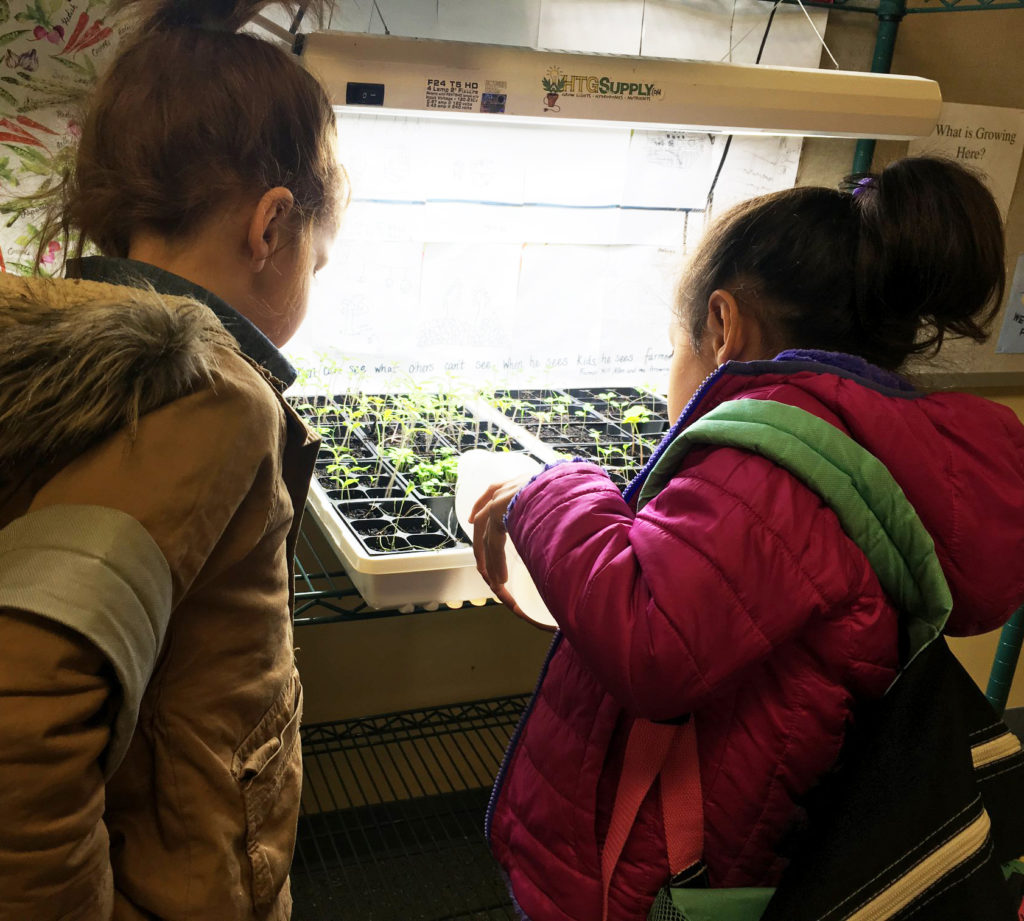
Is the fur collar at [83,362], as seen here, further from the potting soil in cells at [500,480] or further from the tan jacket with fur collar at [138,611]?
the potting soil in cells at [500,480]

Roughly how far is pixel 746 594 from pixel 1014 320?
2027 millimetres

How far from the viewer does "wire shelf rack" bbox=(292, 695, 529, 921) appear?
6.33 feet

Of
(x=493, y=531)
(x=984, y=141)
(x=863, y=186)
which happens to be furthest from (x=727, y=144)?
(x=493, y=531)

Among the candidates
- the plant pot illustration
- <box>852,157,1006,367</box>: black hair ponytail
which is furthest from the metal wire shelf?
<box>852,157,1006,367</box>: black hair ponytail

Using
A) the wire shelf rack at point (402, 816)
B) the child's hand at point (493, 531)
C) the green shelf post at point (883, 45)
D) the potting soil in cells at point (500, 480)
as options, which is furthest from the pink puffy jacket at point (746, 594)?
the green shelf post at point (883, 45)

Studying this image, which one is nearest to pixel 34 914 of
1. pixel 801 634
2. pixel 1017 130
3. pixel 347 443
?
pixel 801 634

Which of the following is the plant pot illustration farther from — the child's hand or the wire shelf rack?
the wire shelf rack

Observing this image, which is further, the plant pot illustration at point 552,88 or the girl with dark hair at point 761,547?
the plant pot illustration at point 552,88

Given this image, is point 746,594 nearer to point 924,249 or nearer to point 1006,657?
point 924,249

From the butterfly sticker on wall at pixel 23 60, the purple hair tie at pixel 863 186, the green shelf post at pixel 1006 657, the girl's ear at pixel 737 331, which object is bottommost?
the green shelf post at pixel 1006 657

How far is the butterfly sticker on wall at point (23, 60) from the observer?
4.79ft

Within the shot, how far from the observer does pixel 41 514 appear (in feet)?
2.08

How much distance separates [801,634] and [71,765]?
2.16 feet

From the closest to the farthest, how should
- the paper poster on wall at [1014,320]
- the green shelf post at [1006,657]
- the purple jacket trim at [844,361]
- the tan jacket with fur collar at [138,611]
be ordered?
the tan jacket with fur collar at [138,611]
the purple jacket trim at [844,361]
the green shelf post at [1006,657]
the paper poster on wall at [1014,320]
